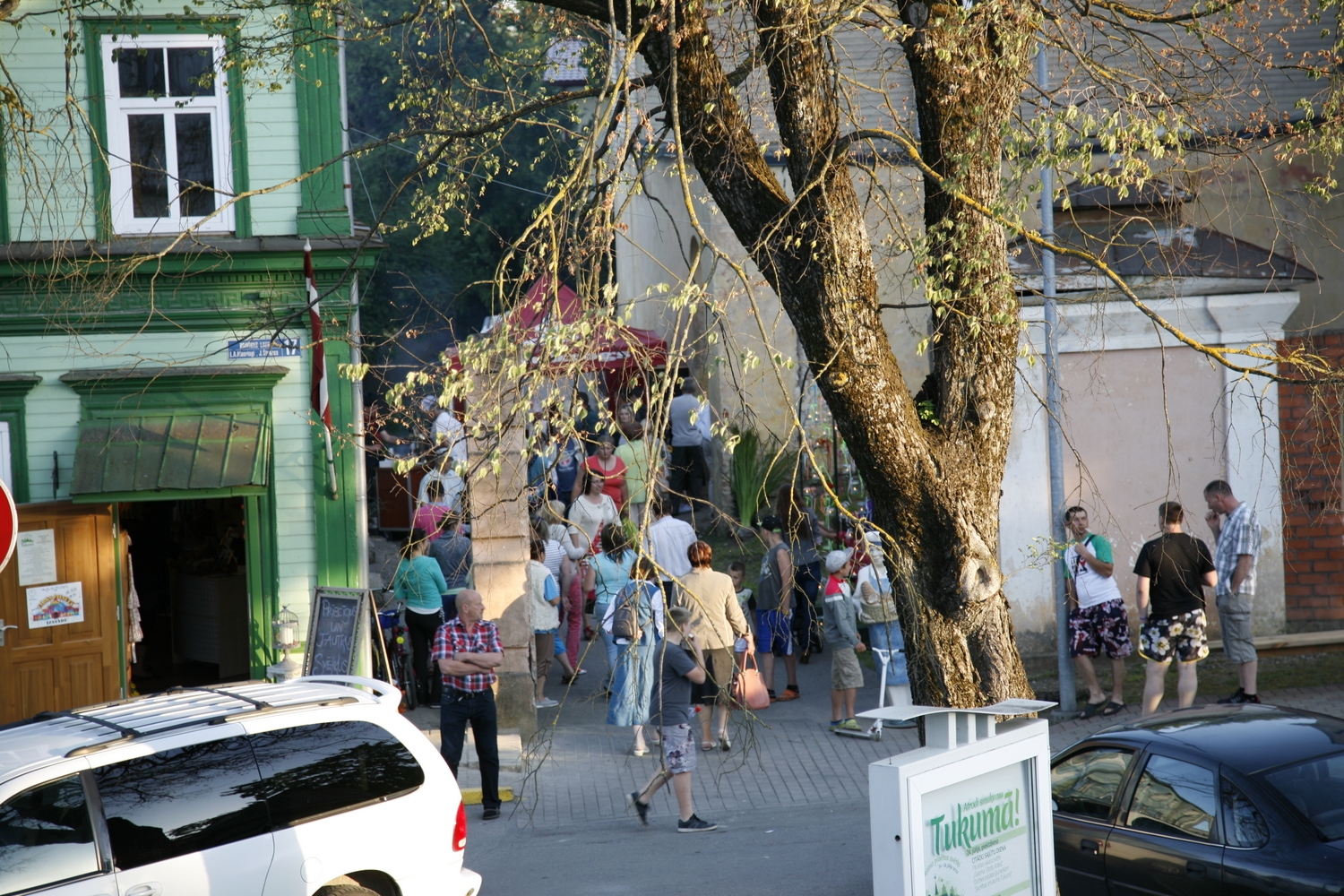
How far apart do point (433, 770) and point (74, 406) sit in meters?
6.92

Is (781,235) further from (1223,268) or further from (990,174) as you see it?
(1223,268)

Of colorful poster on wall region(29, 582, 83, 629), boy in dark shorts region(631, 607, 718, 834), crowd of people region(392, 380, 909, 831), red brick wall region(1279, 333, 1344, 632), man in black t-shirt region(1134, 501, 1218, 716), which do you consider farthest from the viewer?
red brick wall region(1279, 333, 1344, 632)

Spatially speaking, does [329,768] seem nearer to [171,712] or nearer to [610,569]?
[171,712]

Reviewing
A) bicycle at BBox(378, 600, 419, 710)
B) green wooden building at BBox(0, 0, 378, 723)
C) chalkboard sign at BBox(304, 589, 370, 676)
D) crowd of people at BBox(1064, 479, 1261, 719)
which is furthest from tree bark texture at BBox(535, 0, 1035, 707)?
bicycle at BBox(378, 600, 419, 710)

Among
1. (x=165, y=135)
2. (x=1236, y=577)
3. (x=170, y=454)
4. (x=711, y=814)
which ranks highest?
(x=165, y=135)

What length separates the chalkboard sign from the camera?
10867 mm

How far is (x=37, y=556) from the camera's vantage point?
38.7 feet

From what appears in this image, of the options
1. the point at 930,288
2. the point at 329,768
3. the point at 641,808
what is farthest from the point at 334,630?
the point at 930,288

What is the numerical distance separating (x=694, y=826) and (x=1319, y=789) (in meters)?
4.53

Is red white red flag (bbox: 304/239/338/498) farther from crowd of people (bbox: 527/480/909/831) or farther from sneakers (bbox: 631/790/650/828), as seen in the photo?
sneakers (bbox: 631/790/650/828)

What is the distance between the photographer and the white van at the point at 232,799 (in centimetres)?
603

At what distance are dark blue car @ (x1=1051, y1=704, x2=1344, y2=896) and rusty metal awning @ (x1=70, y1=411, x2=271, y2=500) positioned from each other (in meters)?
8.16

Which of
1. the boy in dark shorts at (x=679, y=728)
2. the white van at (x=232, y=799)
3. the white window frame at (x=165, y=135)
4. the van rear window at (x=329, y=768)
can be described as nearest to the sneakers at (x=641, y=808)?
the boy in dark shorts at (x=679, y=728)

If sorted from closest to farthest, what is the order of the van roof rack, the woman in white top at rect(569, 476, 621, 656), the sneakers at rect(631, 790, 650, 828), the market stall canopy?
the market stall canopy < the van roof rack < the sneakers at rect(631, 790, 650, 828) < the woman in white top at rect(569, 476, 621, 656)
